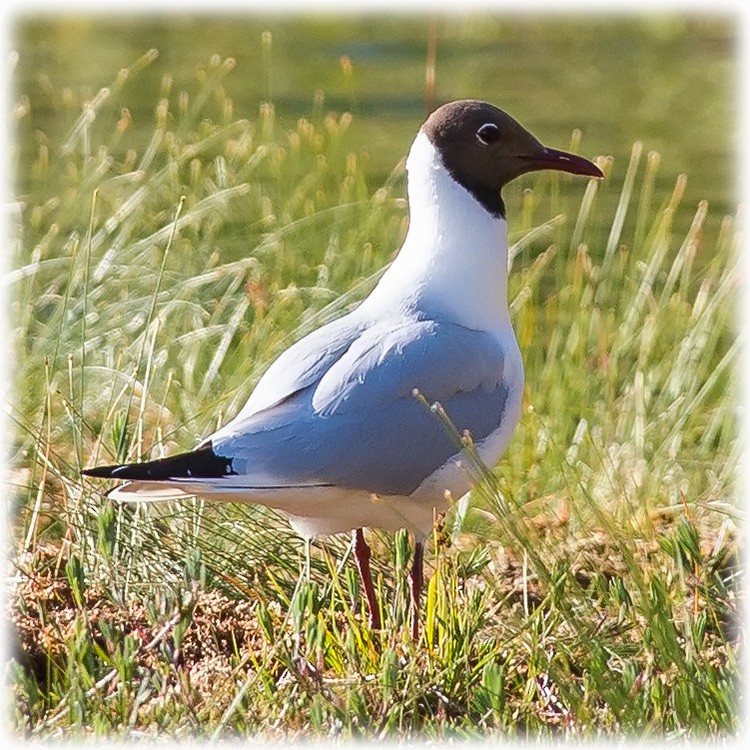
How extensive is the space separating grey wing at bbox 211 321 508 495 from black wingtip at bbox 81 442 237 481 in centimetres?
3

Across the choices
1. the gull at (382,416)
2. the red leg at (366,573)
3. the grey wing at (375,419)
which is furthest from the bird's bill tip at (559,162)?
the red leg at (366,573)

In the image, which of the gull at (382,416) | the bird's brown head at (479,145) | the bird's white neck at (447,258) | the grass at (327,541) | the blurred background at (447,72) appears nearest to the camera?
the grass at (327,541)

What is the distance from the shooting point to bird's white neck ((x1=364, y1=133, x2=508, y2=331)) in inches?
152

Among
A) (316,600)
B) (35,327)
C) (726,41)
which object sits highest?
(726,41)

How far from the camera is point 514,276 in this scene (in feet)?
20.3

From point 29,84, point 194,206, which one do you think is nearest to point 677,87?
point 29,84

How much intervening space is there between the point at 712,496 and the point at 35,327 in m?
2.20

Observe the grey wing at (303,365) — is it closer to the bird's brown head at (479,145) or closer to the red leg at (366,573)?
the red leg at (366,573)

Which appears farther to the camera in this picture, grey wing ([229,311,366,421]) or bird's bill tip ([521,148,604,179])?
bird's bill tip ([521,148,604,179])

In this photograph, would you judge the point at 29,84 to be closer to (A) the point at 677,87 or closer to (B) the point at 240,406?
(A) the point at 677,87

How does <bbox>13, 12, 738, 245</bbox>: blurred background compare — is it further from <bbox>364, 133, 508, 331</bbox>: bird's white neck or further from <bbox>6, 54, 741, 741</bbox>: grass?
<bbox>364, 133, 508, 331</bbox>: bird's white neck

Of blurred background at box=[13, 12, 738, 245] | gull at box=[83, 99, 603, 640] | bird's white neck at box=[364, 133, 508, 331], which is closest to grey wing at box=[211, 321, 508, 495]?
gull at box=[83, 99, 603, 640]

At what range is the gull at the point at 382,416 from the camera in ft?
11.5

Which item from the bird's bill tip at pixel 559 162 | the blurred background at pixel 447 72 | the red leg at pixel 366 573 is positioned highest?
the blurred background at pixel 447 72
